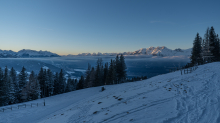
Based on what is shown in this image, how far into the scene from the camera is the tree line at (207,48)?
34500 mm

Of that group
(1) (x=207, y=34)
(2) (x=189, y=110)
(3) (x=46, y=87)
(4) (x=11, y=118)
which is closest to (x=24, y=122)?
(4) (x=11, y=118)

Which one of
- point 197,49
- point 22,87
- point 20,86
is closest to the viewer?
point 22,87

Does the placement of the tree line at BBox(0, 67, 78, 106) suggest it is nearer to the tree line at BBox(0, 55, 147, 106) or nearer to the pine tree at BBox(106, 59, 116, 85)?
the tree line at BBox(0, 55, 147, 106)

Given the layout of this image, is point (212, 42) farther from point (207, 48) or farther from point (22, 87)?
point (22, 87)

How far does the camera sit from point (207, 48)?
34406mm

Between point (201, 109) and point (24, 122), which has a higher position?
point (201, 109)

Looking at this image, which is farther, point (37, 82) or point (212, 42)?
point (212, 42)

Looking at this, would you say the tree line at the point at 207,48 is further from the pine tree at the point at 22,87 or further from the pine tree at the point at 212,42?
the pine tree at the point at 22,87

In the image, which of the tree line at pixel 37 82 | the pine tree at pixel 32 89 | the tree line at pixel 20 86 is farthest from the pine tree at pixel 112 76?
the pine tree at pixel 32 89

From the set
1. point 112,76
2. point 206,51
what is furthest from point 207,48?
point 112,76

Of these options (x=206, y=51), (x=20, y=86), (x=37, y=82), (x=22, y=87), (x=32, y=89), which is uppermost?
(x=206, y=51)

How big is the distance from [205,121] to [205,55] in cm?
4257

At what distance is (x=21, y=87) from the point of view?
30.9m

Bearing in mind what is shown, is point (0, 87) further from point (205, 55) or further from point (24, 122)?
point (205, 55)
